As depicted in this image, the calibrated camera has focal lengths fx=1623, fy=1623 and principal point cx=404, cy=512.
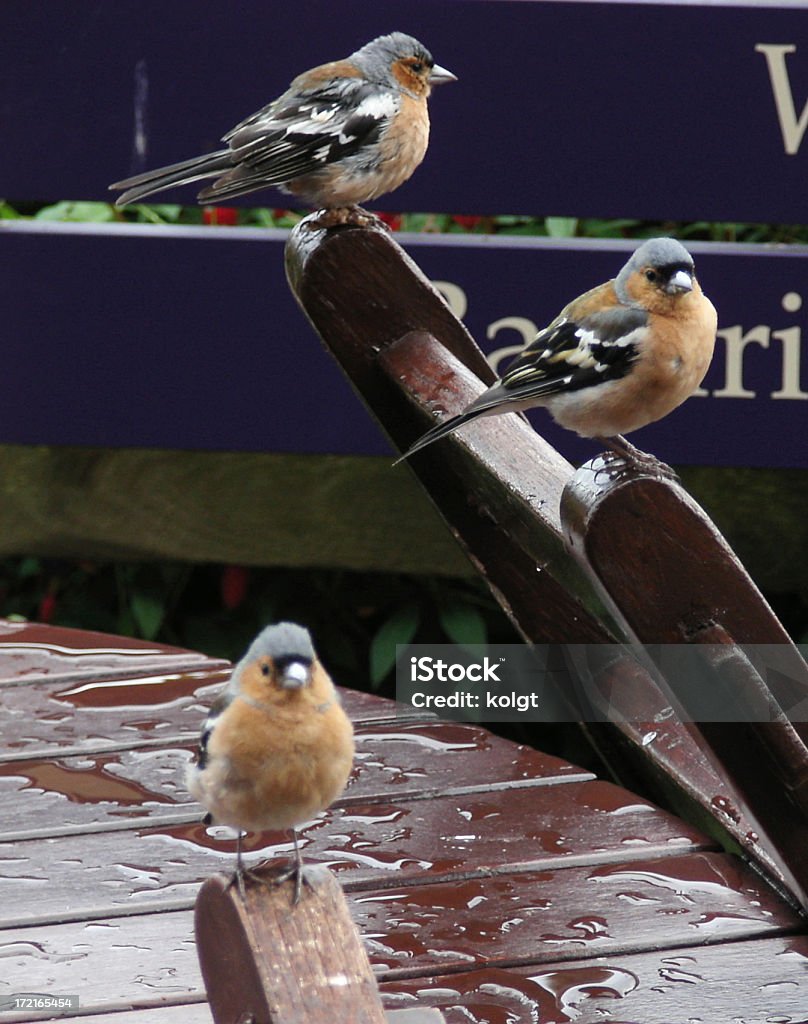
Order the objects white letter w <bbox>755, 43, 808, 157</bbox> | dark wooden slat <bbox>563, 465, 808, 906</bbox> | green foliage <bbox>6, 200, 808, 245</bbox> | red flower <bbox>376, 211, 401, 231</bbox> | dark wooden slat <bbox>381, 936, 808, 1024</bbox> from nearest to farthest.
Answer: dark wooden slat <bbox>563, 465, 808, 906</bbox>, dark wooden slat <bbox>381, 936, 808, 1024</bbox>, white letter w <bbox>755, 43, 808, 157</bbox>, red flower <bbox>376, 211, 401, 231</bbox>, green foliage <bbox>6, 200, 808, 245</bbox>

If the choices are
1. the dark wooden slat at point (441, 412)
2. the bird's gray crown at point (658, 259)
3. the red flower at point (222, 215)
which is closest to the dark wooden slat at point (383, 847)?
the dark wooden slat at point (441, 412)

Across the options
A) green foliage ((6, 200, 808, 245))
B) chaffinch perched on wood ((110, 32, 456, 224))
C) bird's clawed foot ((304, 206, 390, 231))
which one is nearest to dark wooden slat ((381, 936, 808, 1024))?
bird's clawed foot ((304, 206, 390, 231))

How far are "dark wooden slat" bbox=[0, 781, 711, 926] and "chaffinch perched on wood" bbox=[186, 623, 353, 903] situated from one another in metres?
0.39

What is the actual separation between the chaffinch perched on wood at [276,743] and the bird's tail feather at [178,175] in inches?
64.4

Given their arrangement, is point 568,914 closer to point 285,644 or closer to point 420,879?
point 420,879

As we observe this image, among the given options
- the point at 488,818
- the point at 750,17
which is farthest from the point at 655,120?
the point at 488,818

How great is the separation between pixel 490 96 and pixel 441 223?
52 centimetres

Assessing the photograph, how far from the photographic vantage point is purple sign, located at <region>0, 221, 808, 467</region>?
3838 mm

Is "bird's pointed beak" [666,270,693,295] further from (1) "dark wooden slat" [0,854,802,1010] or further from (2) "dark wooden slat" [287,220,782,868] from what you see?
(1) "dark wooden slat" [0,854,802,1010]

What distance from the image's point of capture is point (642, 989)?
1773mm

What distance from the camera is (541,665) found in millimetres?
2475

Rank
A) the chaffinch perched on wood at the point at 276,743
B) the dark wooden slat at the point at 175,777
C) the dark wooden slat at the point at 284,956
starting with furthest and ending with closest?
the dark wooden slat at the point at 175,777
the chaffinch perched on wood at the point at 276,743
the dark wooden slat at the point at 284,956

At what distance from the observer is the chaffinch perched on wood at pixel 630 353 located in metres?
2.25

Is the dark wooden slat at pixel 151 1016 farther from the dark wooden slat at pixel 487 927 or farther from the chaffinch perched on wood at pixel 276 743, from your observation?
the chaffinch perched on wood at pixel 276 743
